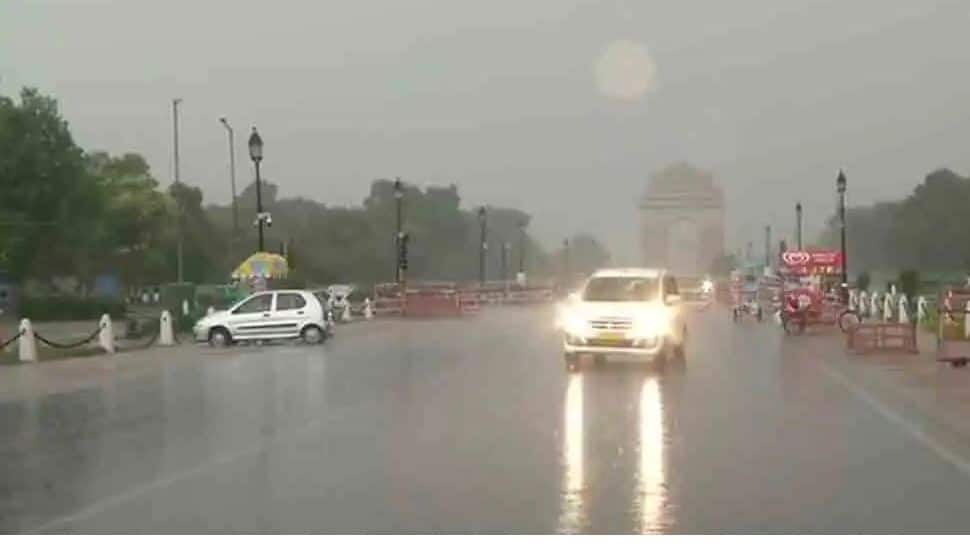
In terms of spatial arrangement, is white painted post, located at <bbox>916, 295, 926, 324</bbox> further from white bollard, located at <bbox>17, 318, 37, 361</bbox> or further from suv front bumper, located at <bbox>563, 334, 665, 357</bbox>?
white bollard, located at <bbox>17, 318, 37, 361</bbox>

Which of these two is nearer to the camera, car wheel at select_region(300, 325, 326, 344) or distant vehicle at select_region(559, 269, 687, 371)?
distant vehicle at select_region(559, 269, 687, 371)

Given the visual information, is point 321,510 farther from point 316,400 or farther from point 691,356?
point 691,356

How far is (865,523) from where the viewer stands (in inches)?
368

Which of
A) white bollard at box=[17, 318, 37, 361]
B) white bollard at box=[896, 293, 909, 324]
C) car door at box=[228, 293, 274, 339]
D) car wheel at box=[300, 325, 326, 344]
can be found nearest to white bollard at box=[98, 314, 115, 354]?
white bollard at box=[17, 318, 37, 361]

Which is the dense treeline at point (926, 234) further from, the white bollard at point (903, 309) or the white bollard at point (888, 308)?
the white bollard at point (903, 309)

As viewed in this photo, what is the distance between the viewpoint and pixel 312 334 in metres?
38.1

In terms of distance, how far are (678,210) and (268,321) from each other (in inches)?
3729

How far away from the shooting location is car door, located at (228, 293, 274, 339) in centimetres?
3706

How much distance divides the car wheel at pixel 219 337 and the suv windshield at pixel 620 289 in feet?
41.3

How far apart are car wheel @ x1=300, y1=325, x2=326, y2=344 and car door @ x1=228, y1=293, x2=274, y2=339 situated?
106 cm

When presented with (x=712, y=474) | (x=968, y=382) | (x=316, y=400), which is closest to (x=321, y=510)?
(x=712, y=474)

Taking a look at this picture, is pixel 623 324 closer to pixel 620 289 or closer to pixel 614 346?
pixel 614 346

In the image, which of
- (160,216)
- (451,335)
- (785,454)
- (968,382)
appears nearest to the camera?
(785,454)

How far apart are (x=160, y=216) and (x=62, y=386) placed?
7601cm
